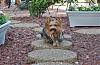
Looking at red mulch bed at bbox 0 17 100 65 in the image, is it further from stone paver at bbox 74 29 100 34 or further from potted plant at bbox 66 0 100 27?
potted plant at bbox 66 0 100 27

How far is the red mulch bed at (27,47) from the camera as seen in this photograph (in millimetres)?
4578

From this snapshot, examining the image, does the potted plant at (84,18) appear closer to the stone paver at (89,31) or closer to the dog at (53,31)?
the stone paver at (89,31)

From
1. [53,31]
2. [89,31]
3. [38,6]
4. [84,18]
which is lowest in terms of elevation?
[89,31]

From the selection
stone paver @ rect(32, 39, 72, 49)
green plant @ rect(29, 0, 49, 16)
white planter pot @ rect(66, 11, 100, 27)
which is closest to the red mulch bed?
stone paver @ rect(32, 39, 72, 49)

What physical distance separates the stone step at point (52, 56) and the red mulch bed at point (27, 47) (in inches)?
4.7

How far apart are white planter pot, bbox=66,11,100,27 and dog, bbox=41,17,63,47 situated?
2422 millimetres

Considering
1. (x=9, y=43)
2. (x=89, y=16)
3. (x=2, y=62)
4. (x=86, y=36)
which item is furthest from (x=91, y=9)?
(x=2, y=62)

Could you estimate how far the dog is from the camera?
5055mm

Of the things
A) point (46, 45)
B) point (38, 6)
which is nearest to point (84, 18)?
point (38, 6)

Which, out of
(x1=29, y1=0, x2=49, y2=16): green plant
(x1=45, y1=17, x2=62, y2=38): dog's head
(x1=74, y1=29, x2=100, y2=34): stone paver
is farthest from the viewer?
(x1=29, y1=0, x2=49, y2=16): green plant

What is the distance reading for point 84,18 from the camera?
762cm

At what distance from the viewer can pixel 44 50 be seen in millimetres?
4859

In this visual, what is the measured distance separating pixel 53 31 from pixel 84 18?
2.67 meters

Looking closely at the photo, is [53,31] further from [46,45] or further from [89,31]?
[89,31]
